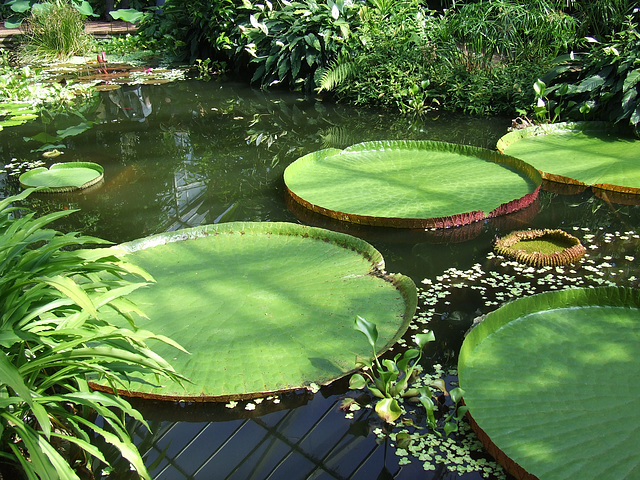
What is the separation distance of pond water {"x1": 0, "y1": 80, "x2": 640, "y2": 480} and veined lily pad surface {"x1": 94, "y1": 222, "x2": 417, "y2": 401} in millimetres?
114

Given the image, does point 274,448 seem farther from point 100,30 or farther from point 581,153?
point 100,30

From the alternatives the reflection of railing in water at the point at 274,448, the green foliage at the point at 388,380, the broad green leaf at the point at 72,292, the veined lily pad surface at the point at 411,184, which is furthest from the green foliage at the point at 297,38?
the broad green leaf at the point at 72,292

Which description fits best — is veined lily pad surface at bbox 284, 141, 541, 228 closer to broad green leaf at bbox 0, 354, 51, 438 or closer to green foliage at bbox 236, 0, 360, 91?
broad green leaf at bbox 0, 354, 51, 438

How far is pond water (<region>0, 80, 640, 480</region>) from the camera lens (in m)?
1.85

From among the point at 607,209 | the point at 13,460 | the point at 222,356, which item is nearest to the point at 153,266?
the point at 222,356

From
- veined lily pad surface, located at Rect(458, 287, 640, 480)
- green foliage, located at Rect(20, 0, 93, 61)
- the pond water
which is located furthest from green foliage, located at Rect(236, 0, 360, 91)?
veined lily pad surface, located at Rect(458, 287, 640, 480)

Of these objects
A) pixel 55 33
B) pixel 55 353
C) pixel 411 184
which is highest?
pixel 55 33

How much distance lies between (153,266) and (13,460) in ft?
3.97

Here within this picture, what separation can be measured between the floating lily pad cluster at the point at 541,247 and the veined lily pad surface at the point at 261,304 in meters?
0.74

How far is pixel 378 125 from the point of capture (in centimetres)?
537

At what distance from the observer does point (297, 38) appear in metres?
6.64

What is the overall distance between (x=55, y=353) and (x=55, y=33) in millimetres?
8687

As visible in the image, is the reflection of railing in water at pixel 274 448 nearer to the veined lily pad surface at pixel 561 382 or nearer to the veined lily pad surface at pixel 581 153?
the veined lily pad surface at pixel 561 382

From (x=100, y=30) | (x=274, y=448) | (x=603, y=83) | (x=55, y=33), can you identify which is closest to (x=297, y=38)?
(x=603, y=83)
